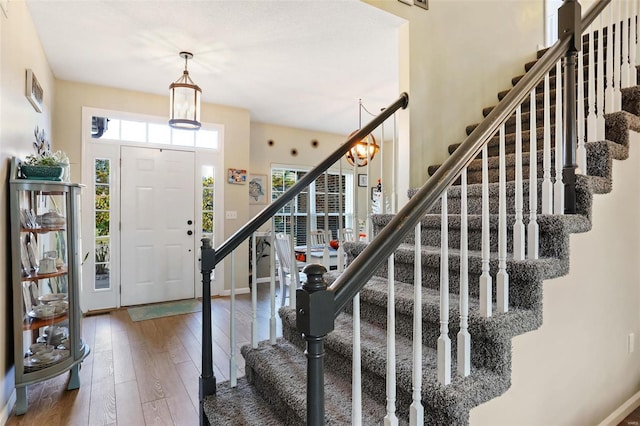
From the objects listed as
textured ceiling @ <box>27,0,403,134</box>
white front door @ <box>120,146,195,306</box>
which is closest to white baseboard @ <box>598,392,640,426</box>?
textured ceiling @ <box>27,0,403,134</box>

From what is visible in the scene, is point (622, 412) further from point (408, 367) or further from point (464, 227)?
point (464, 227)

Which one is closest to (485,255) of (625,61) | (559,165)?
(559,165)

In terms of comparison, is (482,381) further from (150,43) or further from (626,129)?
(150,43)

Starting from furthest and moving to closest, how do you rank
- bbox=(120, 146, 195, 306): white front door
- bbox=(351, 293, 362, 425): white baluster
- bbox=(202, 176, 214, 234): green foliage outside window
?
bbox=(202, 176, 214, 234): green foliage outside window < bbox=(120, 146, 195, 306): white front door < bbox=(351, 293, 362, 425): white baluster

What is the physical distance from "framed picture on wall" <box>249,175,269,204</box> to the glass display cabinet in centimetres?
334

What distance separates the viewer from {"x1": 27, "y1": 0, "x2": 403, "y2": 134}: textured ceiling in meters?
2.71

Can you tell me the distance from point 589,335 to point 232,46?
133 inches

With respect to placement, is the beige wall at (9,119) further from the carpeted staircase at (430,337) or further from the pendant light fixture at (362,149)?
the pendant light fixture at (362,149)

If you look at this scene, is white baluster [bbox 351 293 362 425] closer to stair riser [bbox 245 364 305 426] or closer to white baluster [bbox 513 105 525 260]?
stair riser [bbox 245 364 305 426]

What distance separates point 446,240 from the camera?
1176 millimetres

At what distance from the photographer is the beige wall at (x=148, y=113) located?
404cm

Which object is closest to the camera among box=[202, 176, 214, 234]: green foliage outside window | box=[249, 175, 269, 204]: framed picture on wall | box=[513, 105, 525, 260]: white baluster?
box=[513, 105, 525, 260]: white baluster

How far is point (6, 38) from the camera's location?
217 cm

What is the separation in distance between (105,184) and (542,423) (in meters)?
4.76
